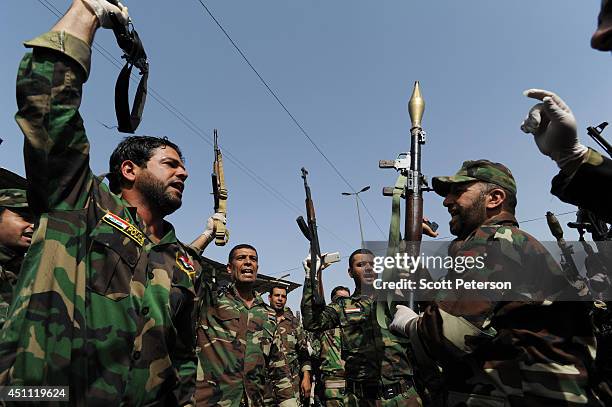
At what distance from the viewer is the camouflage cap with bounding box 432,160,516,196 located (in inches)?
143

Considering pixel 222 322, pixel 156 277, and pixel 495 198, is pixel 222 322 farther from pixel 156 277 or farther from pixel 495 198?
pixel 495 198

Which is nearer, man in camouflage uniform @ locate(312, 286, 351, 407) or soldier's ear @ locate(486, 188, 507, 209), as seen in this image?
soldier's ear @ locate(486, 188, 507, 209)

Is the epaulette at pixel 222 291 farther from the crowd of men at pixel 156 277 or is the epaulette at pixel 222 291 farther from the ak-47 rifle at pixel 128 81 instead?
the ak-47 rifle at pixel 128 81

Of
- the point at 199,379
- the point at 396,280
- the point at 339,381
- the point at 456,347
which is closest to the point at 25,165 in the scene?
the point at 456,347

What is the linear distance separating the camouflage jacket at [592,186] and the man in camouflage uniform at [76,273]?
2.02 m

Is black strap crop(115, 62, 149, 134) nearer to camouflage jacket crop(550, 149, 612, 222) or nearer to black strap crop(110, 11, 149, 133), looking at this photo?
black strap crop(110, 11, 149, 133)

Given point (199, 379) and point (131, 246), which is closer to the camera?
point (131, 246)

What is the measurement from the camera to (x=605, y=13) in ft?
4.61

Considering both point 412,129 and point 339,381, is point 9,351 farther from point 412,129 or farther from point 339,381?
point 339,381

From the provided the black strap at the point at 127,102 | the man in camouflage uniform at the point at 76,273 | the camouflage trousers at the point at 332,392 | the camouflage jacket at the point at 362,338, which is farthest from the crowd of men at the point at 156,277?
the camouflage trousers at the point at 332,392

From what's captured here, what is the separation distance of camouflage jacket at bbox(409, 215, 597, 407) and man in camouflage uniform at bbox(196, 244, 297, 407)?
9.35 feet

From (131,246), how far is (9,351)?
707 millimetres

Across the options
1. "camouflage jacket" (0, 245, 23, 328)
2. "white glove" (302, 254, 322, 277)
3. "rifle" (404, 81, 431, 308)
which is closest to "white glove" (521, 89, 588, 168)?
"rifle" (404, 81, 431, 308)

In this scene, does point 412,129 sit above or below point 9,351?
above
